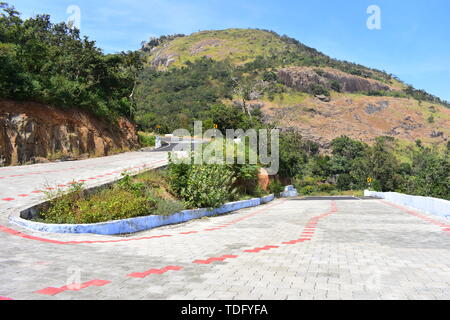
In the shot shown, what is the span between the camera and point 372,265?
21.1 ft

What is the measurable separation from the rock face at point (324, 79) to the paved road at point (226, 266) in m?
126

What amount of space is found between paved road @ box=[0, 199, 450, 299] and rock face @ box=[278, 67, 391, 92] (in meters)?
126

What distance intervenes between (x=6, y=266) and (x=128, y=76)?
33.1 m

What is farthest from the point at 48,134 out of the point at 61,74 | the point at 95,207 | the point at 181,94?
the point at 181,94

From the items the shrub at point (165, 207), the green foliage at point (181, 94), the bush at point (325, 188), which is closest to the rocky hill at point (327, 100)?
the green foliage at point (181, 94)

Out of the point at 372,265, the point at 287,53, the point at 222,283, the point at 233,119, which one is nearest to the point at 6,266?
the point at 222,283

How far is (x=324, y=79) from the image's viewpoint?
140750 mm

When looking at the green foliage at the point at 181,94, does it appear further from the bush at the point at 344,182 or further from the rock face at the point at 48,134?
the rock face at the point at 48,134

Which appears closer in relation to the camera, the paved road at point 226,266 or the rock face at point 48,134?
the paved road at point 226,266

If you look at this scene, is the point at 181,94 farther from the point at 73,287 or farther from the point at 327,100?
the point at 73,287

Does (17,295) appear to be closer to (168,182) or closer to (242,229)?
(242,229)

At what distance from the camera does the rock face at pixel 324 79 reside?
13100cm

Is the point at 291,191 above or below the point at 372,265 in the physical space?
below

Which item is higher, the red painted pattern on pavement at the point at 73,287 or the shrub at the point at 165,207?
the red painted pattern on pavement at the point at 73,287
